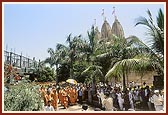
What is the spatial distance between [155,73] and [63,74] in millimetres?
5147

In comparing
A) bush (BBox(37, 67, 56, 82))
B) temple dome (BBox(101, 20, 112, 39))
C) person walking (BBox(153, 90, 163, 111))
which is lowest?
person walking (BBox(153, 90, 163, 111))

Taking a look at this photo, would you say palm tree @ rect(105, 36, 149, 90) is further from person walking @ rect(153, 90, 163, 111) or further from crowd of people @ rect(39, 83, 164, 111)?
person walking @ rect(153, 90, 163, 111)

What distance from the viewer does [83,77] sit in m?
11.8

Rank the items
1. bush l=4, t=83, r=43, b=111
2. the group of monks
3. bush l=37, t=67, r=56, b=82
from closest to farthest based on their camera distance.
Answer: bush l=4, t=83, r=43, b=111 → the group of monks → bush l=37, t=67, r=56, b=82

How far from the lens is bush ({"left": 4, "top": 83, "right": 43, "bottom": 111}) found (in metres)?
7.84

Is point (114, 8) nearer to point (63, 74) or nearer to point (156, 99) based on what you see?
point (156, 99)

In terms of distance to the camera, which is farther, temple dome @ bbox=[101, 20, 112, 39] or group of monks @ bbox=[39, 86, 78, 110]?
temple dome @ bbox=[101, 20, 112, 39]

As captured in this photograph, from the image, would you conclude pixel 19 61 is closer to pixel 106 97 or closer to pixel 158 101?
pixel 106 97

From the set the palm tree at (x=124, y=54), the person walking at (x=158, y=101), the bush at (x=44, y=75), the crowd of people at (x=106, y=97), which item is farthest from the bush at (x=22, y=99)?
the bush at (x=44, y=75)

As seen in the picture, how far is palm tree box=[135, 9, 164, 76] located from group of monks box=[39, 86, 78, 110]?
2891 mm

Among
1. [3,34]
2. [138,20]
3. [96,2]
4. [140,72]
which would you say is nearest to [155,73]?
[140,72]

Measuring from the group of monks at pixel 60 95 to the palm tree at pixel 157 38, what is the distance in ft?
9.49

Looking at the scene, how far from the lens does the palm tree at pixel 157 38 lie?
785 centimetres

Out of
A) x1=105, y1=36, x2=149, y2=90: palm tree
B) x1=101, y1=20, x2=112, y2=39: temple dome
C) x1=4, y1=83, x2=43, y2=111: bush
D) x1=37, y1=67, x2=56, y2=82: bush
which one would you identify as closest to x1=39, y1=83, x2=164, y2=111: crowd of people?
x1=4, y1=83, x2=43, y2=111: bush
